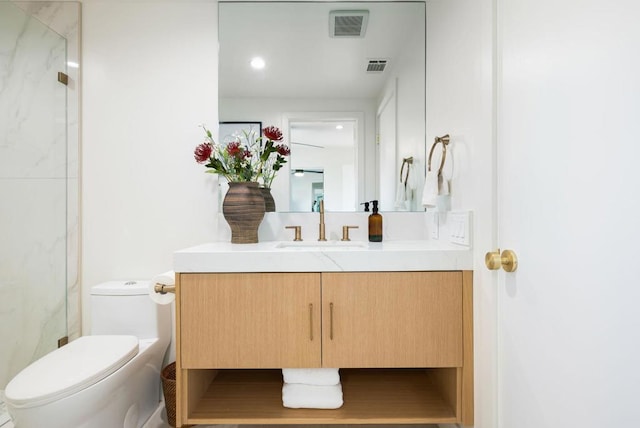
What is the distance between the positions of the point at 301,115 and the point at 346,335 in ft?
3.69

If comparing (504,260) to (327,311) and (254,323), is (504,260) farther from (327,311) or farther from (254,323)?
(254,323)

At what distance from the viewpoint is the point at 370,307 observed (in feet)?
4.21

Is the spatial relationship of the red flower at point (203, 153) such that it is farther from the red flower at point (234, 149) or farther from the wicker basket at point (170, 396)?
the wicker basket at point (170, 396)

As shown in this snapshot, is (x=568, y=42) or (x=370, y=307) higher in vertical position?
(x=568, y=42)

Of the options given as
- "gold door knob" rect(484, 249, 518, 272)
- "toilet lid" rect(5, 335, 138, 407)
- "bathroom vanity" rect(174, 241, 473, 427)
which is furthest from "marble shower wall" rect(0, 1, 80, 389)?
"gold door knob" rect(484, 249, 518, 272)

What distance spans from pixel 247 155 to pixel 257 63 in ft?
1.72

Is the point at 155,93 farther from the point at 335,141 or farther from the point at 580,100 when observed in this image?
the point at 580,100

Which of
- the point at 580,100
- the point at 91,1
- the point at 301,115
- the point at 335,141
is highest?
the point at 91,1

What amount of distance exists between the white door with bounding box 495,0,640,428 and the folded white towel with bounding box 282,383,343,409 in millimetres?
586

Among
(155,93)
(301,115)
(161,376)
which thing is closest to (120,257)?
(161,376)

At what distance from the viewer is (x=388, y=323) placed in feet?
4.20

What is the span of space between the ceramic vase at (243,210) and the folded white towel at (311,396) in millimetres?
672

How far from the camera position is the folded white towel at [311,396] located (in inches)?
52.7

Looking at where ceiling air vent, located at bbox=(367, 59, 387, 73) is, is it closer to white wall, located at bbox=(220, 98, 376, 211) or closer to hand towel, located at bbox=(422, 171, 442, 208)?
white wall, located at bbox=(220, 98, 376, 211)
